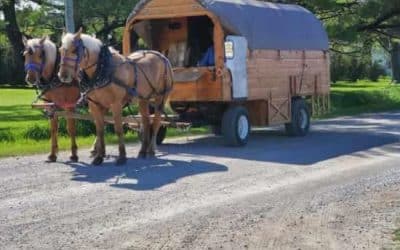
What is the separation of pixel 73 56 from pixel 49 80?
1.19 metres

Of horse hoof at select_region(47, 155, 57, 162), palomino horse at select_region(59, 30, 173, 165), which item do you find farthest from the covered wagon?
horse hoof at select_region(47, 155, 57, 162)

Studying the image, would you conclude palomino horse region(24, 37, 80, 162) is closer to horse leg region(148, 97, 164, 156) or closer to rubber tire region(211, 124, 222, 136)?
horse leg region(148, 97, 164, 156)

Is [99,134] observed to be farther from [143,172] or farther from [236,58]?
[236,58]

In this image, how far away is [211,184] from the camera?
11289 millimetres

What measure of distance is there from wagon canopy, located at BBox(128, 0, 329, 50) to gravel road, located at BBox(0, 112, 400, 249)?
8.53ft

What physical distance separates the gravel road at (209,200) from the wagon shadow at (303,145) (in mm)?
45

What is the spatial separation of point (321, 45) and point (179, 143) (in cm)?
506

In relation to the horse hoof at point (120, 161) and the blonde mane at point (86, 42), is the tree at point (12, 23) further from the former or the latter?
the horse hoof at point (120, 161)

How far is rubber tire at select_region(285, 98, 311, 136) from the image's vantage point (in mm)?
18547

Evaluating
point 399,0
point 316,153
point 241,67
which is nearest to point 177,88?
point 241,67

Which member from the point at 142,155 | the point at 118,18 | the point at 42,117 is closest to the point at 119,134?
the point at 142,155

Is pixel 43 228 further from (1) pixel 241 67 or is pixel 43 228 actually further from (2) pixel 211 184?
(1) pixel 241 67

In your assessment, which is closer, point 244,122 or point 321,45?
point 244,122

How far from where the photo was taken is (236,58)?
16.0 m
